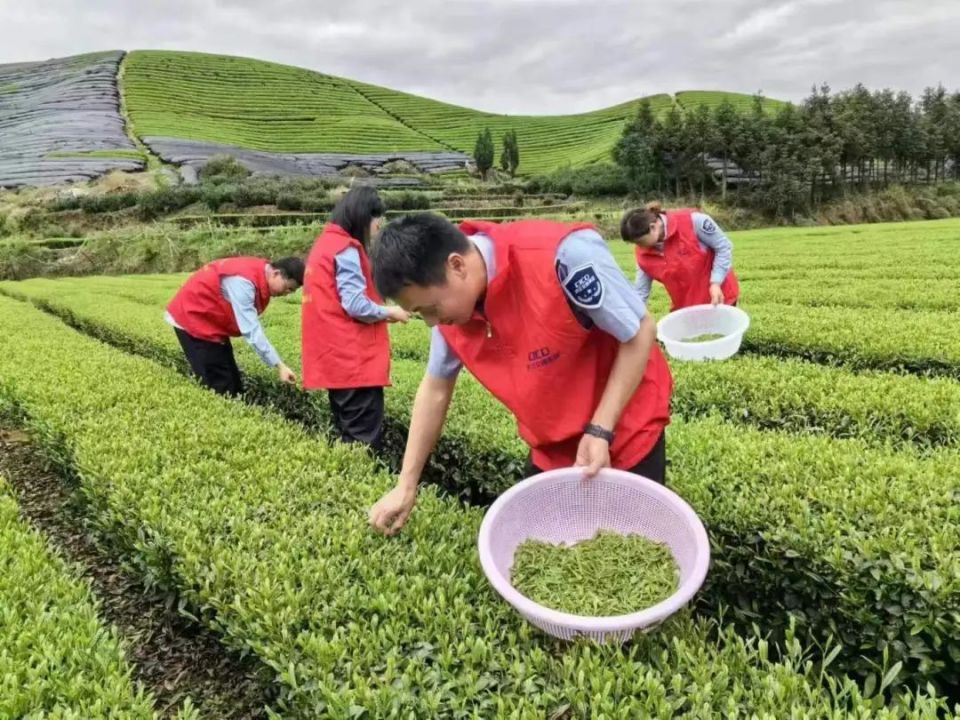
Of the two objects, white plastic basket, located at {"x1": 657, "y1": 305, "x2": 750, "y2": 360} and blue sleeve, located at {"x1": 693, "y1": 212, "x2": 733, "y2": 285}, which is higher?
blue sleeve, located at {"x1": 693, "y1": 212, "x2": 733, "y2": 285}

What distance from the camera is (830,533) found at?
2.74 m

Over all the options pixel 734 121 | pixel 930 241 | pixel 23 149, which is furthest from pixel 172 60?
pixel 930 241

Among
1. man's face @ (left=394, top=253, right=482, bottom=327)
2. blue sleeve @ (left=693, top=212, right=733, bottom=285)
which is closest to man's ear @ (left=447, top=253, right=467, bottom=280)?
man's face @ (left=394, top=253, right=482, bottom=327)

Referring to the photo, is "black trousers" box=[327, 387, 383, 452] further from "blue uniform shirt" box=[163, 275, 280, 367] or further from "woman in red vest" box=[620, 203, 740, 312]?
"woman in red vest" box=[620, 203, 740, 312]

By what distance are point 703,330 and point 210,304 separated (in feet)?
15.0

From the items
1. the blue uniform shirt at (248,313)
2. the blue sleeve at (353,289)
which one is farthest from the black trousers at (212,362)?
the blue sleeve at (353,289)

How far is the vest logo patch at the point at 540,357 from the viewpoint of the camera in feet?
7.90

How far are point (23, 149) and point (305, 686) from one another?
5999cm

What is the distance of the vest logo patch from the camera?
2.41 meters

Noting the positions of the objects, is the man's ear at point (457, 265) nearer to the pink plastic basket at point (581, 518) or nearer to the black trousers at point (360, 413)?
the pink plastic basket at point (581, 518)

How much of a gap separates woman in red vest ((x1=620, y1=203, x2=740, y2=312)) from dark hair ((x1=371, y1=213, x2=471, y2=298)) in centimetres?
396

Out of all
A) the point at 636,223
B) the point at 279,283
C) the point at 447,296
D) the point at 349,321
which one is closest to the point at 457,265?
the point at 447,296

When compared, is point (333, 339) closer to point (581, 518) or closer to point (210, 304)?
point (210, 304)

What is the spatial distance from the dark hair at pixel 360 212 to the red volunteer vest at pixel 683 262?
261 centimetres
